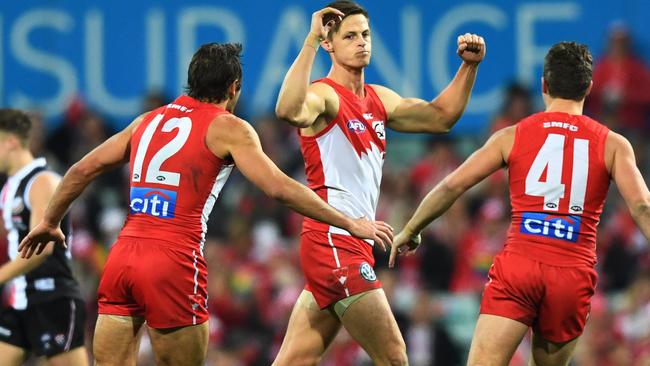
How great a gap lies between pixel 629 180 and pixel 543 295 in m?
0.79

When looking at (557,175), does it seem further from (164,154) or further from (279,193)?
(164,154)

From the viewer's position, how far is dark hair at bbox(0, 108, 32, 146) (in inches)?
343

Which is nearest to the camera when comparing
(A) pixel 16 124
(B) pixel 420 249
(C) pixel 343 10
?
(C) pixel 343 10

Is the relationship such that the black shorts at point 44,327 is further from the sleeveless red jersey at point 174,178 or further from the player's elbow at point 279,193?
the player's elbow at point 279,193

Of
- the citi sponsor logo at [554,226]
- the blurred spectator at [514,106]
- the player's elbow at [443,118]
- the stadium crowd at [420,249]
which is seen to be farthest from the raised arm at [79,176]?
the blurred spectator at [514,106]

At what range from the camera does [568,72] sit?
700 cm

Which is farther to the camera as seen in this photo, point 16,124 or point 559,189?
point 16,124

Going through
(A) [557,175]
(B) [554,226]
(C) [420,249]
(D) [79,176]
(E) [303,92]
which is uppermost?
(E) [303,92]

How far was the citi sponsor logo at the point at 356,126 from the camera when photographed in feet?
24.1

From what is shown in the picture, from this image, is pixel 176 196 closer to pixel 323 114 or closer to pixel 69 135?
pixel 323 114

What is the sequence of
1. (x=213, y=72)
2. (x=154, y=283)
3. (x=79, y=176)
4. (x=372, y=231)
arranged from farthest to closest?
(x=79, y=176), (x=213, y=72), (x=154, y=283), (x=372, y=231)

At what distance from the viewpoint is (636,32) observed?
13516 mm

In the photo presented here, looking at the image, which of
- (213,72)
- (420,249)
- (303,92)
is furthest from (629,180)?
(420,249)

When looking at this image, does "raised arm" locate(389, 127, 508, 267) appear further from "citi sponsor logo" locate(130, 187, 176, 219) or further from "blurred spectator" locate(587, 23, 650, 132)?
"blurred spectator" locate(587, 23, 650, 132)
